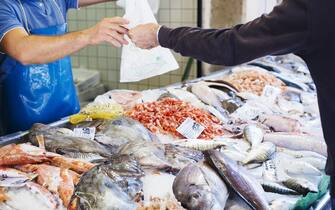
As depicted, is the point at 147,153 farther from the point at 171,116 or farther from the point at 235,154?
the point at 171,116

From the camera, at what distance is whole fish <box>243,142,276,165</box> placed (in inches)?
84.4

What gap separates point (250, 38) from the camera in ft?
5.43

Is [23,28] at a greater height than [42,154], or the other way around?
[23,28]

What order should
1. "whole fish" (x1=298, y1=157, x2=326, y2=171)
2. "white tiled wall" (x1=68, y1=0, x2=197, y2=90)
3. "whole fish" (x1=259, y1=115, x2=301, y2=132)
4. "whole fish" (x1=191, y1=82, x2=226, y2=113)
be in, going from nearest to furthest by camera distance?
"whole fish" (x1=298, y1=157, x2=326, y2=171) → "whole fish" (x1=259, y1=115, x2=301, y2=132) → "whole fish" (x1=191, y1=82, x2=226, y2=113) → "white tiled wall" (x1=68, y1=0, x2=197, y2=90)

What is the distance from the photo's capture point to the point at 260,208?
1677 millimetres

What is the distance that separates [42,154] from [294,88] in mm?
2406

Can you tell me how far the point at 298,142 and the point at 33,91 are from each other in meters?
1.46

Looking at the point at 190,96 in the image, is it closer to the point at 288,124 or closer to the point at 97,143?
the point at 288,124

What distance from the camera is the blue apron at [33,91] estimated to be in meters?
2.51

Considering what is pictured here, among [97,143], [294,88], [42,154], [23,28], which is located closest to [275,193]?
[97,143]

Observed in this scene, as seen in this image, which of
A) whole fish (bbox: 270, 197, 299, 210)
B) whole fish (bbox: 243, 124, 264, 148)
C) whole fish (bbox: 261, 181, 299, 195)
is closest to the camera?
whole fish (bbox: 270, 197, 299, 210)

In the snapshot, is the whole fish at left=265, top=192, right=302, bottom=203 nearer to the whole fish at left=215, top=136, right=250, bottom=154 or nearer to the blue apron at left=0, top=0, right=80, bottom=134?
the whole fish at left=215, top=136, right=250, bottom=154

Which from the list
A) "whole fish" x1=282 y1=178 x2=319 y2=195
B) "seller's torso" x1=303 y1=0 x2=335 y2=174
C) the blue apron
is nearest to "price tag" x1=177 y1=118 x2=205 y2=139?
"whole fish" x1=282 y1=178 x2=319 y2=195

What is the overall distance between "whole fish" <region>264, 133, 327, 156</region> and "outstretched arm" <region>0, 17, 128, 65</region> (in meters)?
0.95
